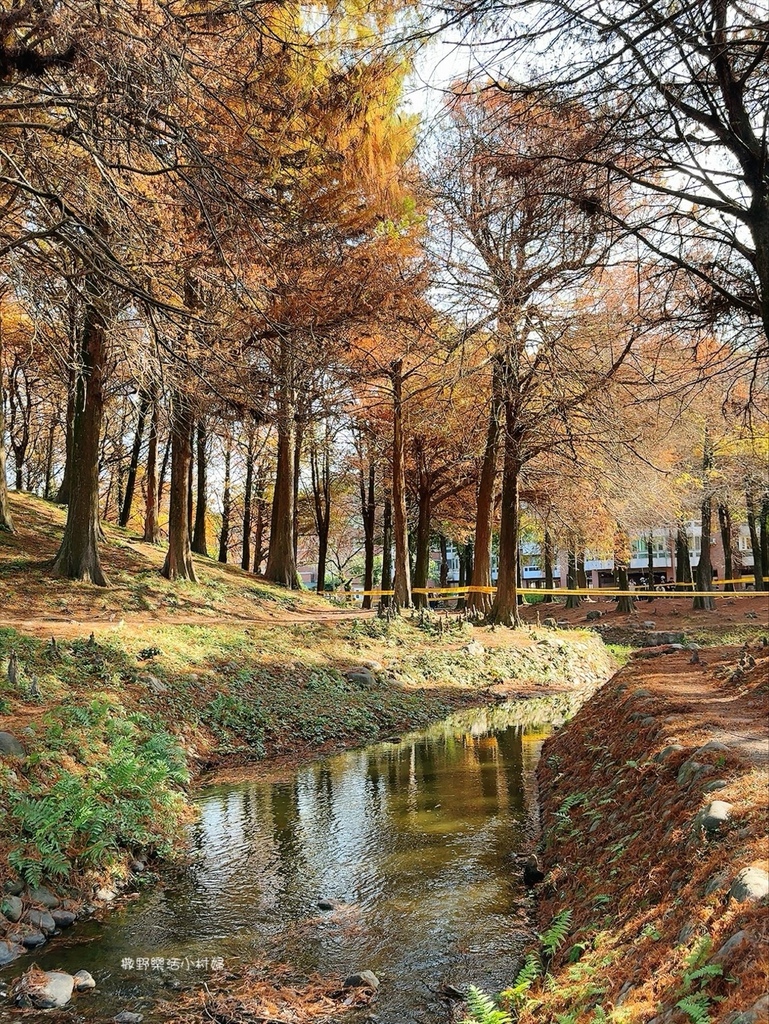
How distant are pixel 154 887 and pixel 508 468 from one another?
590 inches

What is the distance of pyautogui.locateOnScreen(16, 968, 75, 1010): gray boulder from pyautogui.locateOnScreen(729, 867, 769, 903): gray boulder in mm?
3449

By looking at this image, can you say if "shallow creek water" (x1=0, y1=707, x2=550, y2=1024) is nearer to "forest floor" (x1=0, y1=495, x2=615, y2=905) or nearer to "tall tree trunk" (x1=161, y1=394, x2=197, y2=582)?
"forest floor" (x1=0, y1=495, x2=615, y2=905)

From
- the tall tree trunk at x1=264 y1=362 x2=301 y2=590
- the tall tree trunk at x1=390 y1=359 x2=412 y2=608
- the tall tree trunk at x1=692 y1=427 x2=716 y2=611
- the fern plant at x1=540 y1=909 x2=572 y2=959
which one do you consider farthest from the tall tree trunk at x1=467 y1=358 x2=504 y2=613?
the fern plant at x1=540 y1=909 x2=572 y2=959

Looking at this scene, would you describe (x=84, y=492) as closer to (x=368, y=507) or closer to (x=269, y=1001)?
(x=269, y=1001)

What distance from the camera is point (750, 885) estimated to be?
116 inches

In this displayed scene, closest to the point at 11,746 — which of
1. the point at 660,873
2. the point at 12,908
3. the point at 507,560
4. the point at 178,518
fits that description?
the point at 12,908

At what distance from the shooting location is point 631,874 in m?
4.17

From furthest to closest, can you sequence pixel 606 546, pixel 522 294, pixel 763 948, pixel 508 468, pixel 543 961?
pixel 606 546, pixel 508 468, pixel 522 294, pixel 543 961, pixel 763 948

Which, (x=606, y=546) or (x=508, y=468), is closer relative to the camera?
(x=508, y=468)

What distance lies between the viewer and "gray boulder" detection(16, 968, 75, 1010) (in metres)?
3.86

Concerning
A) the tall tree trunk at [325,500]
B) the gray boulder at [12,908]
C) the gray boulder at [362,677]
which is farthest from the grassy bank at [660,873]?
the tall tree trunk at [325,500]

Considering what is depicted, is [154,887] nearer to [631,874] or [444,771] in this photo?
[631,874]

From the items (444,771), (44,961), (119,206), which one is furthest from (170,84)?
(444,771)

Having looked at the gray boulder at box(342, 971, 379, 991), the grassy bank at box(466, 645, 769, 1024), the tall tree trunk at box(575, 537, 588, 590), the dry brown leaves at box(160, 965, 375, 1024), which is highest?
the tall tree trunk at box(575, 537, 588, 590)
